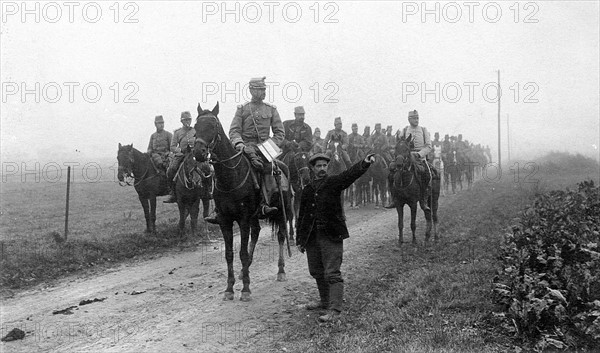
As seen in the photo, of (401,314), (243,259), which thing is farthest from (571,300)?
(243,259)

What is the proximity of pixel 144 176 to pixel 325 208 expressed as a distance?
8417 mm

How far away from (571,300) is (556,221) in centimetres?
391

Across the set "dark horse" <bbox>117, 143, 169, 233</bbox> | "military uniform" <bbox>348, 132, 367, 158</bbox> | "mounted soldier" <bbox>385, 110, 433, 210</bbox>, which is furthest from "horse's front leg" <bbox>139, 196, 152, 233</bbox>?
"military uniform" <bbox>348, 132, 367, 158</bbox>

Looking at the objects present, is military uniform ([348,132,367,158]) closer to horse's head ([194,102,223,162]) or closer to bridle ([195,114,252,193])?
bridle ([195,114,252,193])

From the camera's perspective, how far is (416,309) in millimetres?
6547

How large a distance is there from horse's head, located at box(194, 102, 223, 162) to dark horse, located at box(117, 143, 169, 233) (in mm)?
6781

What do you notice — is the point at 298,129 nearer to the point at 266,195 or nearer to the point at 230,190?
the point at 266,195

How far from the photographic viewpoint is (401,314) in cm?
634

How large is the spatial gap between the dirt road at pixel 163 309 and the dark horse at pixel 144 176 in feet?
10.2

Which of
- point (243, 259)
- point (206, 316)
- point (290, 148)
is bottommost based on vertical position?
point (206, 316)

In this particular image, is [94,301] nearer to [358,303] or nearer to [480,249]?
[358,303]

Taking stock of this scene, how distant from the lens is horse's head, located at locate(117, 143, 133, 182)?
528 inches

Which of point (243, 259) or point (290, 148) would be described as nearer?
point (243, 259)

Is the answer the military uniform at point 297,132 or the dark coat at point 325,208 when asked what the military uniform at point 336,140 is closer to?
the military uniform at point 297,132
